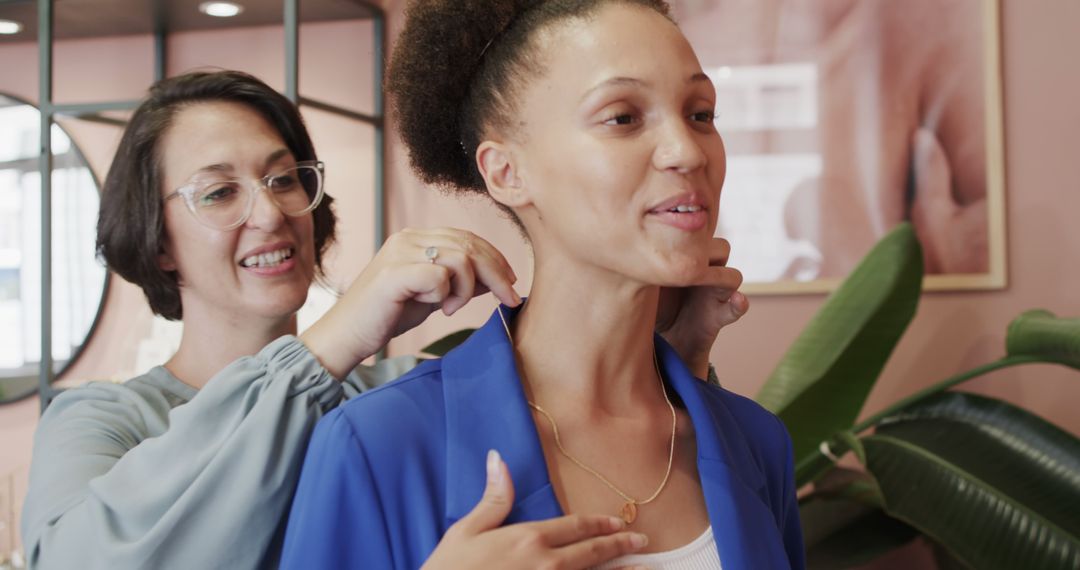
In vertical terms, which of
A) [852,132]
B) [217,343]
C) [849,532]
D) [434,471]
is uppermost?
[852,132]

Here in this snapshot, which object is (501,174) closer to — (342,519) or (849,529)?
(342,519)

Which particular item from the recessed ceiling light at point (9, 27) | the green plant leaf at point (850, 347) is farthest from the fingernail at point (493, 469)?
the recessed ceiling light at point (9, 27)

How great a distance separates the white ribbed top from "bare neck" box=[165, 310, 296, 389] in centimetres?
66

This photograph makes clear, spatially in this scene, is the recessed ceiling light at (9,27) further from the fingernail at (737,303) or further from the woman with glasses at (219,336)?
the fingernail at (737,303)

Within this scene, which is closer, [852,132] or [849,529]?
[849,529]

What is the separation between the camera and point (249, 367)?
1086mm

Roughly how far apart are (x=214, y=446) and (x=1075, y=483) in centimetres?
178

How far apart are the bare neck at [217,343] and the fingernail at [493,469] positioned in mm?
581


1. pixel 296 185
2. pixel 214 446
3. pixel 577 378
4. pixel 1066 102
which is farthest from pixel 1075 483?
pixel 214 446

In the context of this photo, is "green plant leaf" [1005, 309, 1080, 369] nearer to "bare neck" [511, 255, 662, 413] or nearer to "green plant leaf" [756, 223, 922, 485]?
"green plant leaf" [756, 223, 922, 485]

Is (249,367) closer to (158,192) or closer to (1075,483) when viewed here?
(158,192)

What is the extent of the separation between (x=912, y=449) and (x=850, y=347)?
0.25 meters

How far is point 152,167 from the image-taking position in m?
1.45

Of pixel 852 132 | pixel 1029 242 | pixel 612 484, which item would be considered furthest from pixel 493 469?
pixel 1029 242
